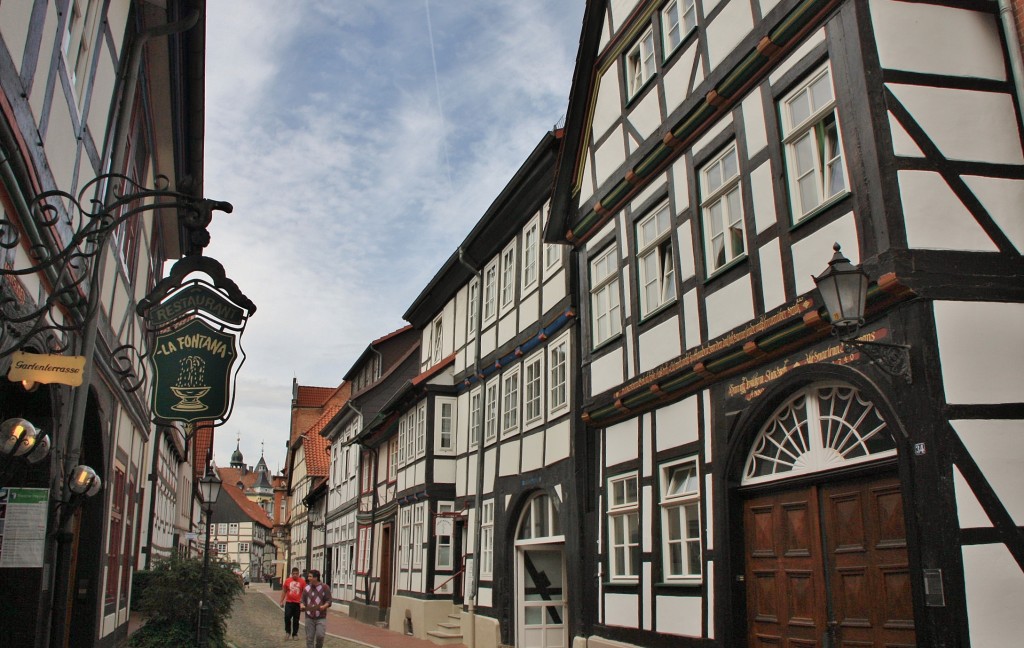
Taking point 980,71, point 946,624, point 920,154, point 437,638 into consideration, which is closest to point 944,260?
point 920,154

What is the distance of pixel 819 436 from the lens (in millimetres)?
8875

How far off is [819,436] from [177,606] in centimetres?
959

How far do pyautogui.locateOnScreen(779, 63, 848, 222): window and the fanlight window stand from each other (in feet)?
5.95

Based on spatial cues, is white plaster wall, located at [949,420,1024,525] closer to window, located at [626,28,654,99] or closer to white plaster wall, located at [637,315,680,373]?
white plaster wall, located at [637,315,680,373]

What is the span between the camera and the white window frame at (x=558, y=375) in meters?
15.7

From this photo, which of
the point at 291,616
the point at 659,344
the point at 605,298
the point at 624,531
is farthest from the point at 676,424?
the point at 291,616

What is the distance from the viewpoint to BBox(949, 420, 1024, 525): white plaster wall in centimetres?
696

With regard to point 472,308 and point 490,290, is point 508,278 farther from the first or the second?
point 472,308

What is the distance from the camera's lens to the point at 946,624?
6.80 meters

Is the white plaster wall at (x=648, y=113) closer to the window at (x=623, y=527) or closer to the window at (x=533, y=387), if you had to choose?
the window at (x=623, y=527)

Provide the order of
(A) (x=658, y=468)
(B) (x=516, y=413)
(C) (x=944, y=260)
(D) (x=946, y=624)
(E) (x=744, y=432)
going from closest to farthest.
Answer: (D) (x=946, y=624) < (C) (x=944, y=260) < (E) (x=744, y=432) < (A) (x=658, y=468) < (B) (x=516, y=413)

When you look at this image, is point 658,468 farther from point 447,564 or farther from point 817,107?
point 447,564

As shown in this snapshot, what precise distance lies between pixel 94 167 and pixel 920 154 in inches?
291

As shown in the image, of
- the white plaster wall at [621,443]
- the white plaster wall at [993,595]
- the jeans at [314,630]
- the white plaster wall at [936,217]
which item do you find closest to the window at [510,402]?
the white plaster wall at [621,443]
